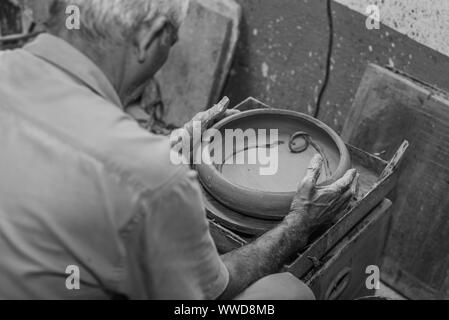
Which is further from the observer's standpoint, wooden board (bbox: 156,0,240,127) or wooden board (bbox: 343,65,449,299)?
wooden board (bbox: 156,0,240,127)

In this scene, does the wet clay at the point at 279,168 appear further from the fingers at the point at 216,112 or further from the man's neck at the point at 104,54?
the man's neck at the point at 104,54

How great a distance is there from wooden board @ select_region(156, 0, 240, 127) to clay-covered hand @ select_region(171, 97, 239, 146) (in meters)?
1.06

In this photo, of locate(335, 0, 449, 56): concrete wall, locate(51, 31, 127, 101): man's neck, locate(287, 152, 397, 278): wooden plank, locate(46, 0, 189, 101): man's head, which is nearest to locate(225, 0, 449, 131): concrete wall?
locate(335, 0, 449, 56): concrete wall

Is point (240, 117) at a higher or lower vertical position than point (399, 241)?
higher

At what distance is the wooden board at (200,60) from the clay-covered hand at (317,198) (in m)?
1.47

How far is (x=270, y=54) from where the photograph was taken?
124 inches

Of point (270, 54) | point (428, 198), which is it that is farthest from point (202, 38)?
point (428, 198)

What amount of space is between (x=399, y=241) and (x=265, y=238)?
1134 millimetres

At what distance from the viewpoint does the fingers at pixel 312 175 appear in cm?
184

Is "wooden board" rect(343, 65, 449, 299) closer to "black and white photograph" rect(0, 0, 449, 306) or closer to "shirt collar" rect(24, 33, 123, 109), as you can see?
"black and white photograph" rect(0, 0, 449, 306)

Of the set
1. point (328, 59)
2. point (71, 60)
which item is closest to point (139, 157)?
point (71, 60)

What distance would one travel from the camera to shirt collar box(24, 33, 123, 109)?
4.59ft

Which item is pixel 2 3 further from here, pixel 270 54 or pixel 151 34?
pixel 151 34

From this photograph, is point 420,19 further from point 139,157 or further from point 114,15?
point 139,157
